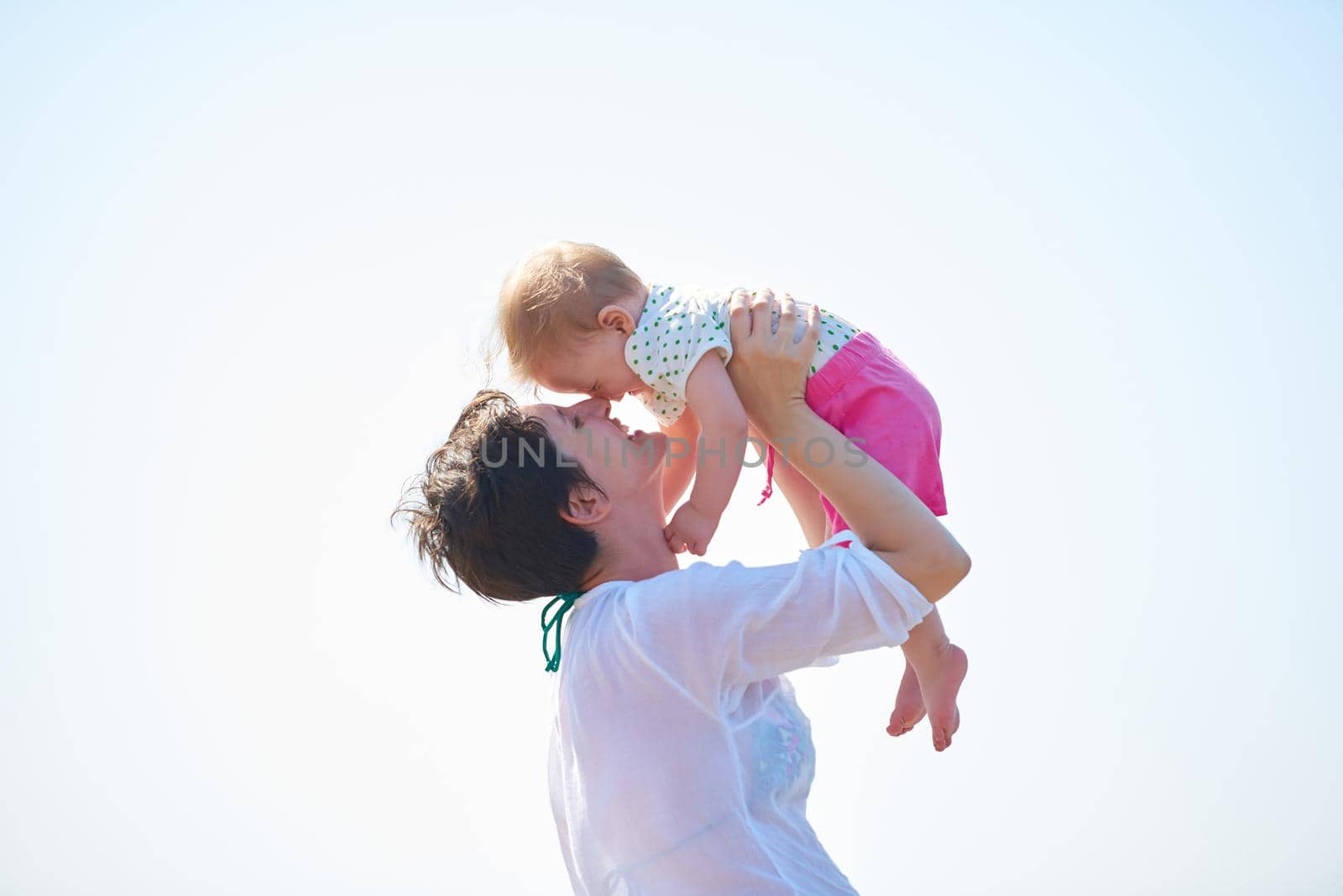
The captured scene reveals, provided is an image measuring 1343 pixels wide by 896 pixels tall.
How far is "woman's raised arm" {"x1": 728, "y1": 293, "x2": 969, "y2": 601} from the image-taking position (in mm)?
1934

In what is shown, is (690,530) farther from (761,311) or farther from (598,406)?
(761,311)

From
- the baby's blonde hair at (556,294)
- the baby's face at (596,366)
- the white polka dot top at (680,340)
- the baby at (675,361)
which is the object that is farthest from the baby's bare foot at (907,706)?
the baby's blonde hair at (556,294)

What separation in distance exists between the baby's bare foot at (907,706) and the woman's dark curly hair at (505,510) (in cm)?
110

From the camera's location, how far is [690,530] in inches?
84.2

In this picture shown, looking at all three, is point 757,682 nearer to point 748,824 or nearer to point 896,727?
point 748,824

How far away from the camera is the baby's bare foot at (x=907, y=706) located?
9.00ft

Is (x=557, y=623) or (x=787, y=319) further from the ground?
(x=787, y=319)

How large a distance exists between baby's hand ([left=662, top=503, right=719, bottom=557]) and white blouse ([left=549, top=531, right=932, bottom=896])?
0.26 m

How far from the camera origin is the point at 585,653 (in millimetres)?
1846

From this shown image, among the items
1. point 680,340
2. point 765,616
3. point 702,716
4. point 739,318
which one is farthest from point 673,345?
point 702,716

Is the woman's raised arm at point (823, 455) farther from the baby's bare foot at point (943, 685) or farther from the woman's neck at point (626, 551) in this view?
the baby's bare foot at point (943, 685)

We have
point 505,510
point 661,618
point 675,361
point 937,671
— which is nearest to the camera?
point 661,618

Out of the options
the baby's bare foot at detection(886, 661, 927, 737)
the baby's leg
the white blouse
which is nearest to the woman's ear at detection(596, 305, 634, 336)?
the white blouse

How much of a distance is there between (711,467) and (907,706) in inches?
38.9
